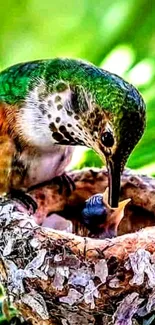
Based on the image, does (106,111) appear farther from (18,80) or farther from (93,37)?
(93,37)

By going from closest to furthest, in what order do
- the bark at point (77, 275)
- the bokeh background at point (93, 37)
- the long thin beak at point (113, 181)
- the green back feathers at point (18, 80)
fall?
1. the bark at point (77, 275)
2. the long thin beak at point (113, 181)
3. the green back feathers at point (18, 80)
4. the bokeh background at point (93, 37)

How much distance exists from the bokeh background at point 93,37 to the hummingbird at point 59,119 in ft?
0.67

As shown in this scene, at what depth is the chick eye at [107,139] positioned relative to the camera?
1.37 m

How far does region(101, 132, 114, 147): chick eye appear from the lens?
53.9 inches

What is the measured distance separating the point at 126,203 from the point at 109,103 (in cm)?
23

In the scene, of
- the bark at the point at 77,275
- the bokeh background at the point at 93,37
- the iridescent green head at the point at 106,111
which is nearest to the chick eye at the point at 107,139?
the iridescent green head at the point at 106,111

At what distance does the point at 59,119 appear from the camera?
1493mm

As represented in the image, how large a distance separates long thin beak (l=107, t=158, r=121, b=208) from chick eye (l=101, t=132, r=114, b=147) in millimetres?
25

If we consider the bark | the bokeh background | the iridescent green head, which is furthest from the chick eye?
the bokeh background

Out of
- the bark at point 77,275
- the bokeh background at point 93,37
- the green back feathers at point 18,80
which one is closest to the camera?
the bark at point 77,275

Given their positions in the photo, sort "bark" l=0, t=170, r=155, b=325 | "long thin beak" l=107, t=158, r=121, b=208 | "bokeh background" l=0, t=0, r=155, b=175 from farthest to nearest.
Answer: "bokeh background" l=0, t=0, r=155, b=175 < "long thin beak" l=107, t=158, r=121, b=208 < "bark" l=0, t=170, r=155, b=325

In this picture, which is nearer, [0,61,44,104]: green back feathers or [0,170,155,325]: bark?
[0,170,155,325]: bark

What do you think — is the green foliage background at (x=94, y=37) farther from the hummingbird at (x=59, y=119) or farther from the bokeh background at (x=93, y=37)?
the hummingbird at (x=59, y=119)

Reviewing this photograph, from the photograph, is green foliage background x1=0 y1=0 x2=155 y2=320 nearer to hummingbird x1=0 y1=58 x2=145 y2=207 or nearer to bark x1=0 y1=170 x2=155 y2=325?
hummingbird x1=0 y1=58 x2=145 y2=207
